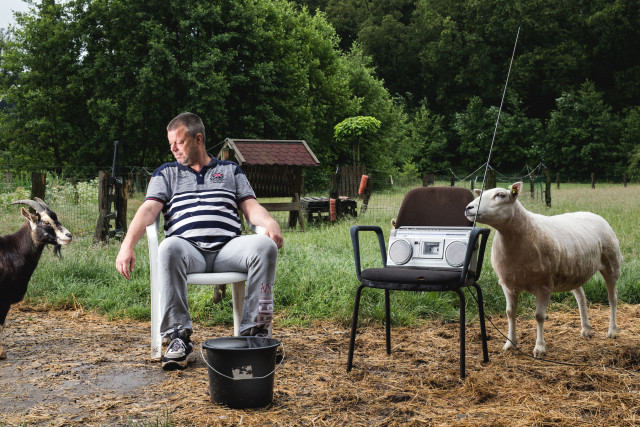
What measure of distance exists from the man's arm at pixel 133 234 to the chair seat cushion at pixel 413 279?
1429 millimetres

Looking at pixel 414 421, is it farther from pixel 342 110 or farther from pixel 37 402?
pixel 342 110

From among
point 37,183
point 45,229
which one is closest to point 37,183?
point 37,183

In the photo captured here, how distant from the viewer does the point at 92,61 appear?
25.2m

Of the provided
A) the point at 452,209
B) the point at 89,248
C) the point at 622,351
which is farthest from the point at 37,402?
the point at 89,248

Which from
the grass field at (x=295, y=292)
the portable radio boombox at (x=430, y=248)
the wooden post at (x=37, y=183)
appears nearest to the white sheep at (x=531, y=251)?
the portable radio boombox at (x=430, y=248)

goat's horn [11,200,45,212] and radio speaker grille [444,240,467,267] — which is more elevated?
goat's horn [11,200,45,212]

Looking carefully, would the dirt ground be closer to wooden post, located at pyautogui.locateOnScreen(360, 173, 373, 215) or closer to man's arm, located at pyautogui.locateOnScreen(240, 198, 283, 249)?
man's arm, located at pyautogui.locateOnScreen(240, 198, 283, 249)

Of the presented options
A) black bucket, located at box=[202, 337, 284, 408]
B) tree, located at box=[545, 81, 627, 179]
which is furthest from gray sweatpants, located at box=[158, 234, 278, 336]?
tree, located at box=[545, 81, 627, 179]

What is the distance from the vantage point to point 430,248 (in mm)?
3971

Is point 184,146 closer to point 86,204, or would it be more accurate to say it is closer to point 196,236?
point 196,236

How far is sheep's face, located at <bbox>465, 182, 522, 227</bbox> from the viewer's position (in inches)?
153

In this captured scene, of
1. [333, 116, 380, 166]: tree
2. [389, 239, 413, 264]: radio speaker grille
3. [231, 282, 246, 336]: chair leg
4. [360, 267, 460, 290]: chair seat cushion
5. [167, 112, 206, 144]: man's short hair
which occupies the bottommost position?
[231, 282, 246, 336]: chair leg

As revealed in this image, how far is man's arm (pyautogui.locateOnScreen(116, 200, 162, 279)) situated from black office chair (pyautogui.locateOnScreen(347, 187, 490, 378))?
4.35ft

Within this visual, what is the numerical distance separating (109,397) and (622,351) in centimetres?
327
